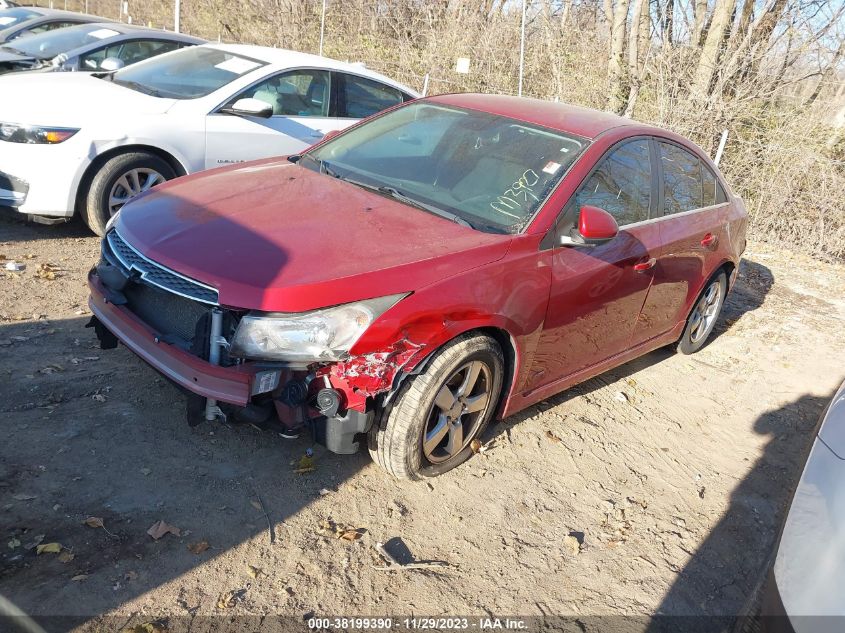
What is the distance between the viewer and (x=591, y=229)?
12.1 ft

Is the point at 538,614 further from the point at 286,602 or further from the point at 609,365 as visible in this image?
the point at 609,365

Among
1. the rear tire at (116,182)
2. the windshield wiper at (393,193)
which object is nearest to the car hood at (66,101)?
the rear tire at (116,182)

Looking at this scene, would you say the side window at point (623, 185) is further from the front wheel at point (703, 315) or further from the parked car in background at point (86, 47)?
the parked car in background at point (86, 47)

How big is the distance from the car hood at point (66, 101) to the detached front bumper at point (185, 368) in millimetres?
3006

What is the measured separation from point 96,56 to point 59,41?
4.22 ft

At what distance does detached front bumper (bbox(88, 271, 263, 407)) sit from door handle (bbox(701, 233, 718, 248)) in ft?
11.6

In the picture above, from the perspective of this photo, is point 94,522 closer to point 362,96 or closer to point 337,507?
point 337,507

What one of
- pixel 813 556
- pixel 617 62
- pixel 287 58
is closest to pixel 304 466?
pixel 813 556

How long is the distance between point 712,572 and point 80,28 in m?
10.2

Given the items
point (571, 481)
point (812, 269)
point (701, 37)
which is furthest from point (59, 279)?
point (701, 37)

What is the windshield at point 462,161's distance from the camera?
3.87 m

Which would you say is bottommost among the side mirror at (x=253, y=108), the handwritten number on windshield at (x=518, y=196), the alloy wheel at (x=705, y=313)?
the alloy wheel at (x=705, y=313)

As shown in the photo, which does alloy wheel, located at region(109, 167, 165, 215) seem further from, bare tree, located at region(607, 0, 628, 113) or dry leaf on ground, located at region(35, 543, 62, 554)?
bare tree, located at region(607, 0, 628, 113)

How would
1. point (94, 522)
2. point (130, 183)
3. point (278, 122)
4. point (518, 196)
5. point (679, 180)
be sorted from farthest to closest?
point (278, 122), point (130, 183), point (679, 180), point (518, 196), point (94, 522)
